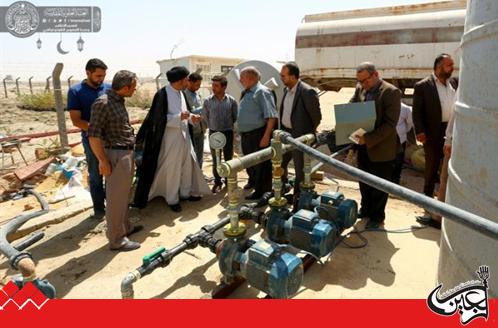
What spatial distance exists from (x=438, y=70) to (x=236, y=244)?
320 centimetres

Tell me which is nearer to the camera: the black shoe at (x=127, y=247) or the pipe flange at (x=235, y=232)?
the pipe flange at (x=235, y=232)

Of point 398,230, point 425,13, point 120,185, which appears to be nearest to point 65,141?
point 120,185

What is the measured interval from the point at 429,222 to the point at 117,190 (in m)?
3.41

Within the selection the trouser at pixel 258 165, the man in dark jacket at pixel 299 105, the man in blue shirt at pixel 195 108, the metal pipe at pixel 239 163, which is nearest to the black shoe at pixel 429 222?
the man in dark jacket at pixel 299 105

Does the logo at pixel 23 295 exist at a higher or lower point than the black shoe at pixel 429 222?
higher

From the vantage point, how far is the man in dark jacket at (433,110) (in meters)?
3.91

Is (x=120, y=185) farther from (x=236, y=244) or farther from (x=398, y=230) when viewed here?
(x=398, y=230)

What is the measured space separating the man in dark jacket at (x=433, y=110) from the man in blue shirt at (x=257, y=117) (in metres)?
1.73

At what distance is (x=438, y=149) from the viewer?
405 cm

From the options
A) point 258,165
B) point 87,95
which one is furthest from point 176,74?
point 258,165

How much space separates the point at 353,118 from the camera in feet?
11.4

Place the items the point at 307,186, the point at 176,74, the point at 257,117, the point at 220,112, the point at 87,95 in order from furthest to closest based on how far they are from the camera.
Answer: the point at 220,112
the point at 257,117
the point at 176,74
the point at 87,95
the point at 307,186

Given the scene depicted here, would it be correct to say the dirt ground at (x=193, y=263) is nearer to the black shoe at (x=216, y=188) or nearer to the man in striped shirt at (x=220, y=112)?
the black shoe at (x=216, y=188)

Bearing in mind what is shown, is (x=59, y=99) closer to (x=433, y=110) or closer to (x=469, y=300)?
(x=433, y=110)
